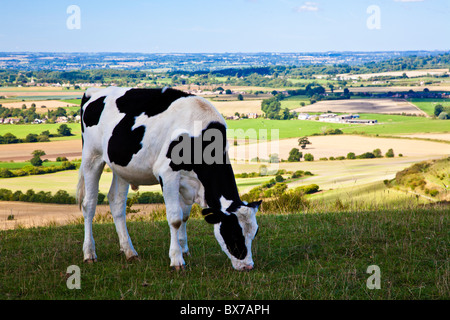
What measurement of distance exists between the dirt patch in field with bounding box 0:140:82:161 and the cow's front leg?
8252 cm

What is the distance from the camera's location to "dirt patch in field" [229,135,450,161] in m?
81.1

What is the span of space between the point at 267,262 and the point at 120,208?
302cm

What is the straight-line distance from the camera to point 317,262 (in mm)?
8367

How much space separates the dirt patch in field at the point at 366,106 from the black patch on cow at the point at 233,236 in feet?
381

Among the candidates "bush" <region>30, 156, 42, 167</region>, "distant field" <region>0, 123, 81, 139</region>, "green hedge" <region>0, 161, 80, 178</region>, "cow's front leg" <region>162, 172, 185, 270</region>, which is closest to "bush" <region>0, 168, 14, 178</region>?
"green hedge" <region>0, 161, 80, 178</region>

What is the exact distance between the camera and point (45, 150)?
89.8 metres

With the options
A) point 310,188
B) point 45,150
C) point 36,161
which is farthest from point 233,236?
point 45,150

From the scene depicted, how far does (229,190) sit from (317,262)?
1.98 m

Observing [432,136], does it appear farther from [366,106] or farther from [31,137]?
[31,137]

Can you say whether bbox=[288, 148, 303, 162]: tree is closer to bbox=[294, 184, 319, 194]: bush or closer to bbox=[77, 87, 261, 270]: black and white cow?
bbox=[294, 184, 319, 194]: bush

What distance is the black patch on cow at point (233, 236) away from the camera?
7703 mm
